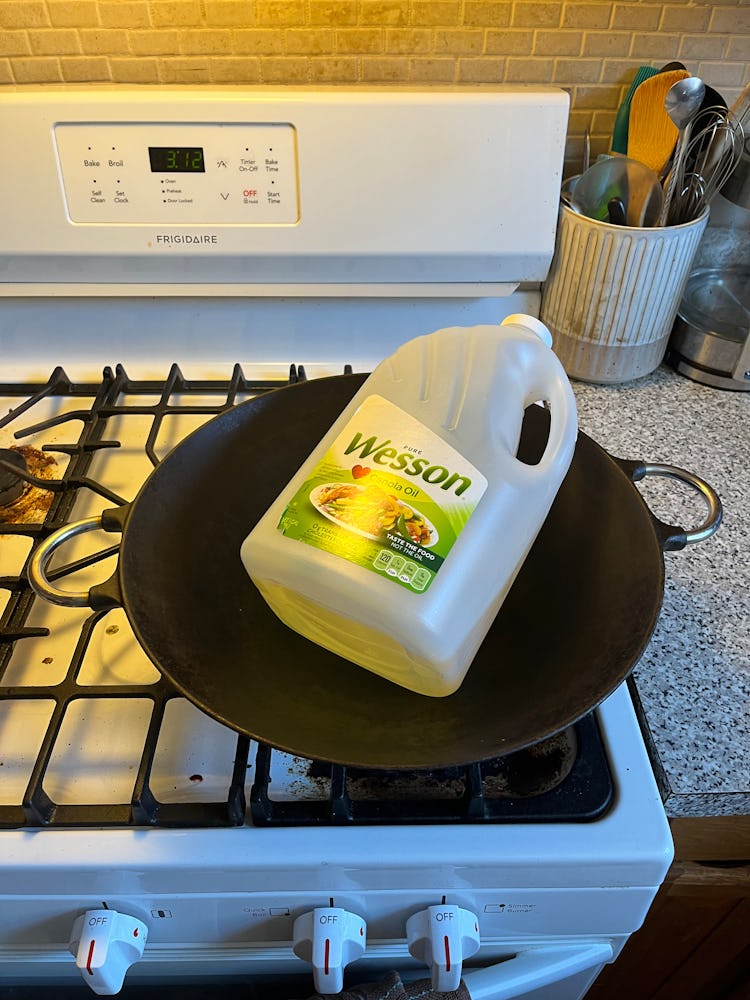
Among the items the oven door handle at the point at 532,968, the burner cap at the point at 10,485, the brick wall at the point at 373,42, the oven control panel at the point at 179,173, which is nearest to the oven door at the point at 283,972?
the oven door handle at the point at 532,968

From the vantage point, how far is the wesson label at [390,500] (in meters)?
0.44

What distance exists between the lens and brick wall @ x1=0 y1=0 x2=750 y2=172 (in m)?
0.69

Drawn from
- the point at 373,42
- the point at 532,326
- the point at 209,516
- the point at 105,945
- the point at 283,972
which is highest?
the point at 373,42

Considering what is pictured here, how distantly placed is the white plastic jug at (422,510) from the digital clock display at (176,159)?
0.97ft

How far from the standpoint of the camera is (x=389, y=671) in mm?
474

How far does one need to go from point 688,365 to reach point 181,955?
659 mm

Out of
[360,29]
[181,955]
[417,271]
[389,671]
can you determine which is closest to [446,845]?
[389,671]

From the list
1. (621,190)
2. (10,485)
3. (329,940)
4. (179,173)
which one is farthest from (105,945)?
(621,190)

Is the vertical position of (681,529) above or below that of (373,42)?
below

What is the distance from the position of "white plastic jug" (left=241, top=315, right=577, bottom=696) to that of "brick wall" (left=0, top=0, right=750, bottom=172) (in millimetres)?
337

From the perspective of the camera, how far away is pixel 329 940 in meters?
0.44

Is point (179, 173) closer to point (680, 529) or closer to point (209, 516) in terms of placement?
point (209, 516)

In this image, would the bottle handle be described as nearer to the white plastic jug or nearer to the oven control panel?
the white plastic jug

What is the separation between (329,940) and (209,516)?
0.27m
